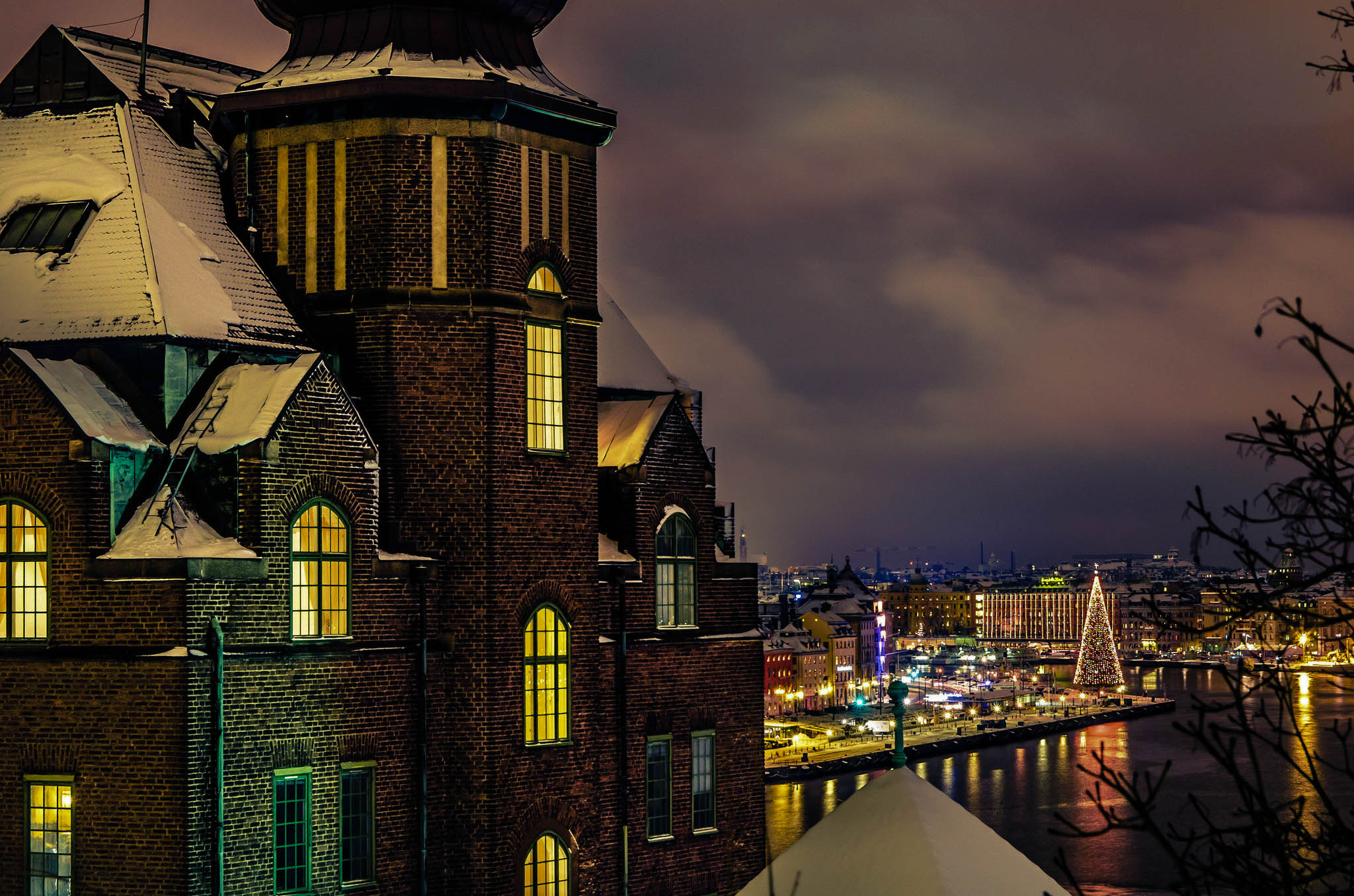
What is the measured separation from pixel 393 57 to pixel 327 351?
14.3ft

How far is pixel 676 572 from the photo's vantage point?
1211 inches

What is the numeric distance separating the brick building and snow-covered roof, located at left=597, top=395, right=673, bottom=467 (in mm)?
130

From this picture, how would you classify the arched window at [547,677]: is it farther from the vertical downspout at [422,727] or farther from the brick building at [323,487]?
the vertical downspout at [422,727]

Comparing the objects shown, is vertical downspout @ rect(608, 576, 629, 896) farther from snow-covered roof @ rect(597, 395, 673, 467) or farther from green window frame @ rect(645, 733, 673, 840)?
snow-covered roof @ rect(597, 395, 673, 467)

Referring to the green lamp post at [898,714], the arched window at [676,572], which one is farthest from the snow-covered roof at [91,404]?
the green lamp post at [898,714]

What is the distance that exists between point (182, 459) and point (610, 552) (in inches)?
305

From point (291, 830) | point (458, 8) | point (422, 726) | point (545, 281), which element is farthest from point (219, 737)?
point (458, 8)

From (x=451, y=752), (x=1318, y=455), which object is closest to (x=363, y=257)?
(x=451, y=752)

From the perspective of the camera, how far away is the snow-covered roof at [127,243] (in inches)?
982

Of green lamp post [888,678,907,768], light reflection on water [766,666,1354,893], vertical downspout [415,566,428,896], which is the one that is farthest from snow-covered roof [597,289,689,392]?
light reflection on water [766,666,1354,893]

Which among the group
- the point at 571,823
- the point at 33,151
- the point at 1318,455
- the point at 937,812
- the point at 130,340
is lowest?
the point at 571,823

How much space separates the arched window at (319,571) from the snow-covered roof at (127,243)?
107 inches

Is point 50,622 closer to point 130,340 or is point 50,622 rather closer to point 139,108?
point 130,340

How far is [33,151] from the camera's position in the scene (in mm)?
27016
